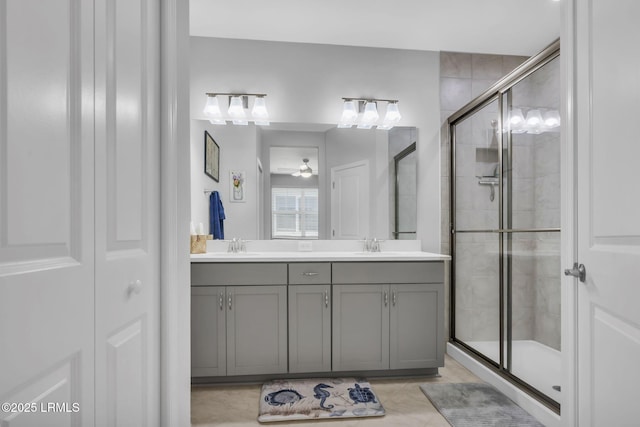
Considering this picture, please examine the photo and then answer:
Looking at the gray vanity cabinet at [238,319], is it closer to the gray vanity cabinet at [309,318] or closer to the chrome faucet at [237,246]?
the gray vanity cabinet at [309,318]

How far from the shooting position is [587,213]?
3.93ft

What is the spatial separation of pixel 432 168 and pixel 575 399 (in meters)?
1.90

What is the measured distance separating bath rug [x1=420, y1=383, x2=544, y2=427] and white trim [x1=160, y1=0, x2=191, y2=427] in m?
1.42

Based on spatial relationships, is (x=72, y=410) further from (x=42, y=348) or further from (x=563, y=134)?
(x=563, y=134)

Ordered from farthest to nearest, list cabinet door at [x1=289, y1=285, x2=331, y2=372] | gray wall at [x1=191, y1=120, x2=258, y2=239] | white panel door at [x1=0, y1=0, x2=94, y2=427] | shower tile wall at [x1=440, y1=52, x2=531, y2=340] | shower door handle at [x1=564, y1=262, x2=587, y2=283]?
gray wall at [x1=191, y1=120, x2=258, y2=239] < shower tile wall at [x1=440, y1=52, x2=531, y2=340] < cabinet door at [x1=289, y1=285, x2=331, y2=372] < shower door handle at [x1=564, y1=262, x2=587, y2=283] < white panel door at [x1=0, y1=0, x2=94, y2=427]

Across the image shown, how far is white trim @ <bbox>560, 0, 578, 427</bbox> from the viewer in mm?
1272

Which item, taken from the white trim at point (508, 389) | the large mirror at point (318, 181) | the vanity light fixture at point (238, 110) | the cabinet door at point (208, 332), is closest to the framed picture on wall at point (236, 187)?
the large mirror at point (318, 181)

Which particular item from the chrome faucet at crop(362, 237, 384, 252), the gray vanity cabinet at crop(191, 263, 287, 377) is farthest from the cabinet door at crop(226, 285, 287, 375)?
the chrome faucet at crop(362, 237, 384, 252)

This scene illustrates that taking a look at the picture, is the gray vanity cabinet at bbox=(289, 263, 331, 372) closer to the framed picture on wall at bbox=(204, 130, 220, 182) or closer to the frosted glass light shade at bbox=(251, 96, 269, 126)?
the framed picture on wall at bbox=(204, 130, 220, 182)

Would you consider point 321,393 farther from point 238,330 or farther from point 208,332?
point 208,332

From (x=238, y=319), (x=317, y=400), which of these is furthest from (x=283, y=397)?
(x=238, y=319)

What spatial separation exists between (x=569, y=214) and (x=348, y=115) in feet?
5.94

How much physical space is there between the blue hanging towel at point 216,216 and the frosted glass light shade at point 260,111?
0.69m

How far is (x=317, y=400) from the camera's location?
1.96 m
